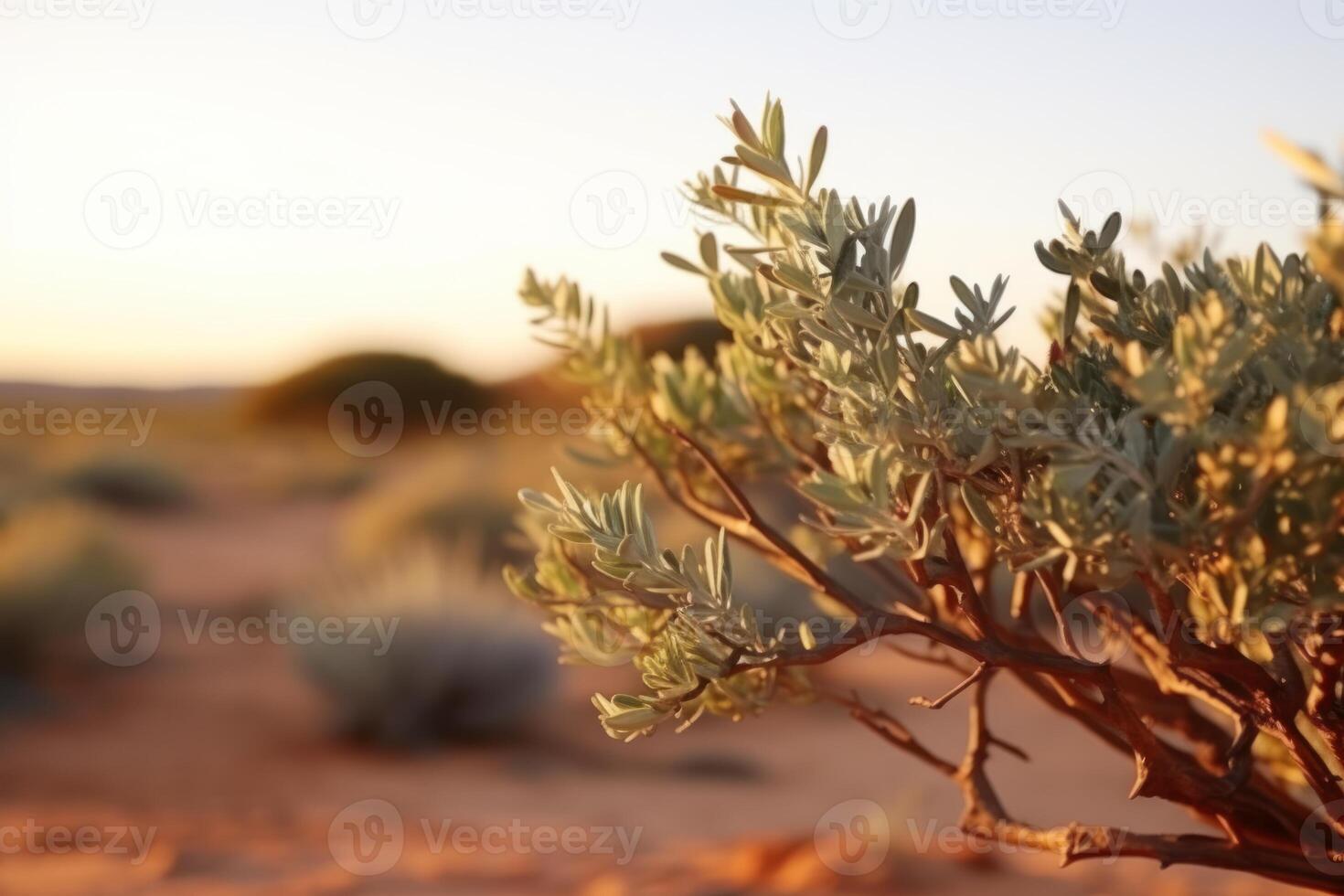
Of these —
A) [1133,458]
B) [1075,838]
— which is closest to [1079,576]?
[1133,458]

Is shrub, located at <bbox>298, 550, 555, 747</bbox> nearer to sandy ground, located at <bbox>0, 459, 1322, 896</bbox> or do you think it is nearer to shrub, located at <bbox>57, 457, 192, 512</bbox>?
sandy ground, located at <bbox>0, 459, 1322, 896</bbox>

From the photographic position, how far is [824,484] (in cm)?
133

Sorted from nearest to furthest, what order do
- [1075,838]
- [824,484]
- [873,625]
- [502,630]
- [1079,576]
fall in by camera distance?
[824,484] < [1079,576] < [873,625] < [1075,838] < [502,630]

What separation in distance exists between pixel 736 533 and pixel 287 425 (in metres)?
48.6

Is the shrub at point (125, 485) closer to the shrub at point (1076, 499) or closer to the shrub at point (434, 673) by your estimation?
the shrub at point (434, 673)

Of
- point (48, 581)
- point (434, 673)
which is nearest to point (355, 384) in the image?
point (48, 581)

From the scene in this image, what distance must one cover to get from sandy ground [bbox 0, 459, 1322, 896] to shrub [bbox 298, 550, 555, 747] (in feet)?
0.78

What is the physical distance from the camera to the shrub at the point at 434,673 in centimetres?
777

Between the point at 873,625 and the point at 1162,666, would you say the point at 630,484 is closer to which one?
the point at 873,625

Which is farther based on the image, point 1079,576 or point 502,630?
point 502,630

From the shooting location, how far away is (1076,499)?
1192 millimetres

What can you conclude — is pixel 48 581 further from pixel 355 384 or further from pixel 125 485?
pixel 355 384

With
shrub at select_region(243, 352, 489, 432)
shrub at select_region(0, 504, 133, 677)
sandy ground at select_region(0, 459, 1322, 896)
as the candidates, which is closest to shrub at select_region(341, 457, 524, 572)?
shrub at select_region(0, 504, 133, 677)

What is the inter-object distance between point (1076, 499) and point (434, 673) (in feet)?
23.5
